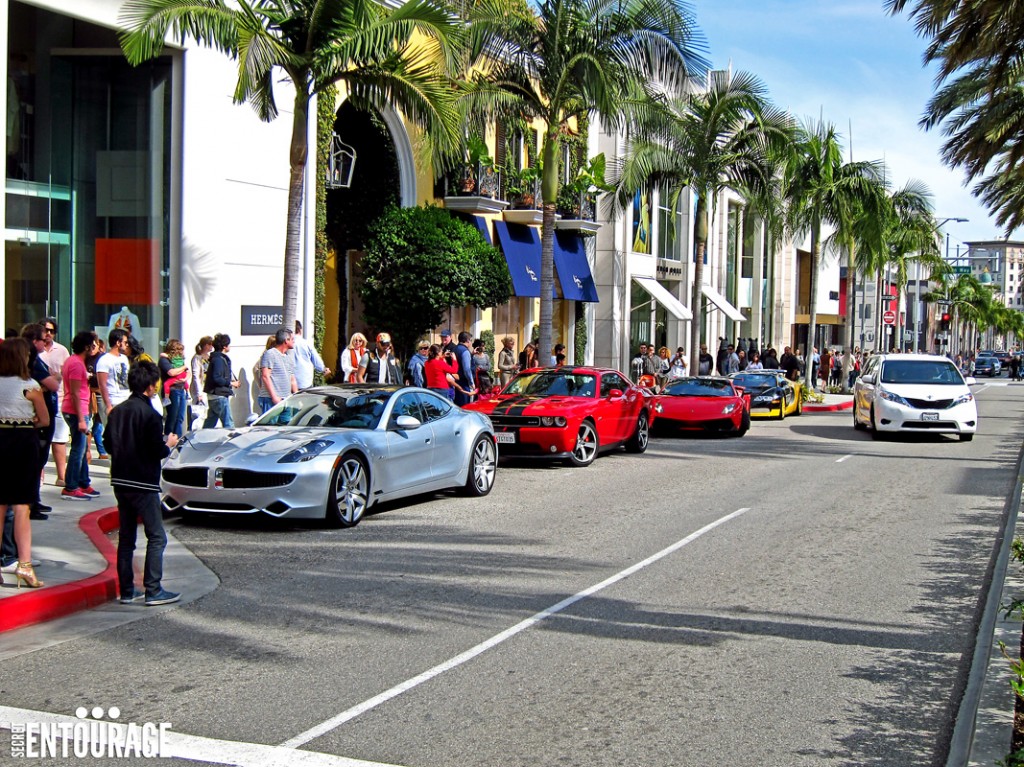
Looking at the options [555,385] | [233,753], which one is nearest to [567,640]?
[233,753]

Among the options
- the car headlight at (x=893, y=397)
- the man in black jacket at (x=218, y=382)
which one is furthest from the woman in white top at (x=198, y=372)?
the car headlight at (x=893, y=397)

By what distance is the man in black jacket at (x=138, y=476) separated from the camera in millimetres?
8305

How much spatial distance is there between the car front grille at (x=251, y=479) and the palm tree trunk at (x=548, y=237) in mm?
13389

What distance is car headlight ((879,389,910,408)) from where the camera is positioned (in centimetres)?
2228

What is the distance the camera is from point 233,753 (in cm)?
524

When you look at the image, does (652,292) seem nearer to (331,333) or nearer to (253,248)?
(331,333)

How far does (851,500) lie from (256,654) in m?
9.02

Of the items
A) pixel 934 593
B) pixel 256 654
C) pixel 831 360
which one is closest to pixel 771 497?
pixel 934 593

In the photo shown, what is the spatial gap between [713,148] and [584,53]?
924 cm

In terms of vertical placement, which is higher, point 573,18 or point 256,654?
point 573,18

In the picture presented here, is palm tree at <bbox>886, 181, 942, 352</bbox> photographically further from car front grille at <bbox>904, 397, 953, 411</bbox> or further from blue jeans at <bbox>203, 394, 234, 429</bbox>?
blue jeans at <bbox>203, 394, 234, 429</bbox>

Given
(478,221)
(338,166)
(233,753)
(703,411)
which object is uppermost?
(338,166)

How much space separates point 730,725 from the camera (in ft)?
18.9

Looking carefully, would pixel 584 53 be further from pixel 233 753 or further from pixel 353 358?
pixel 233 753
